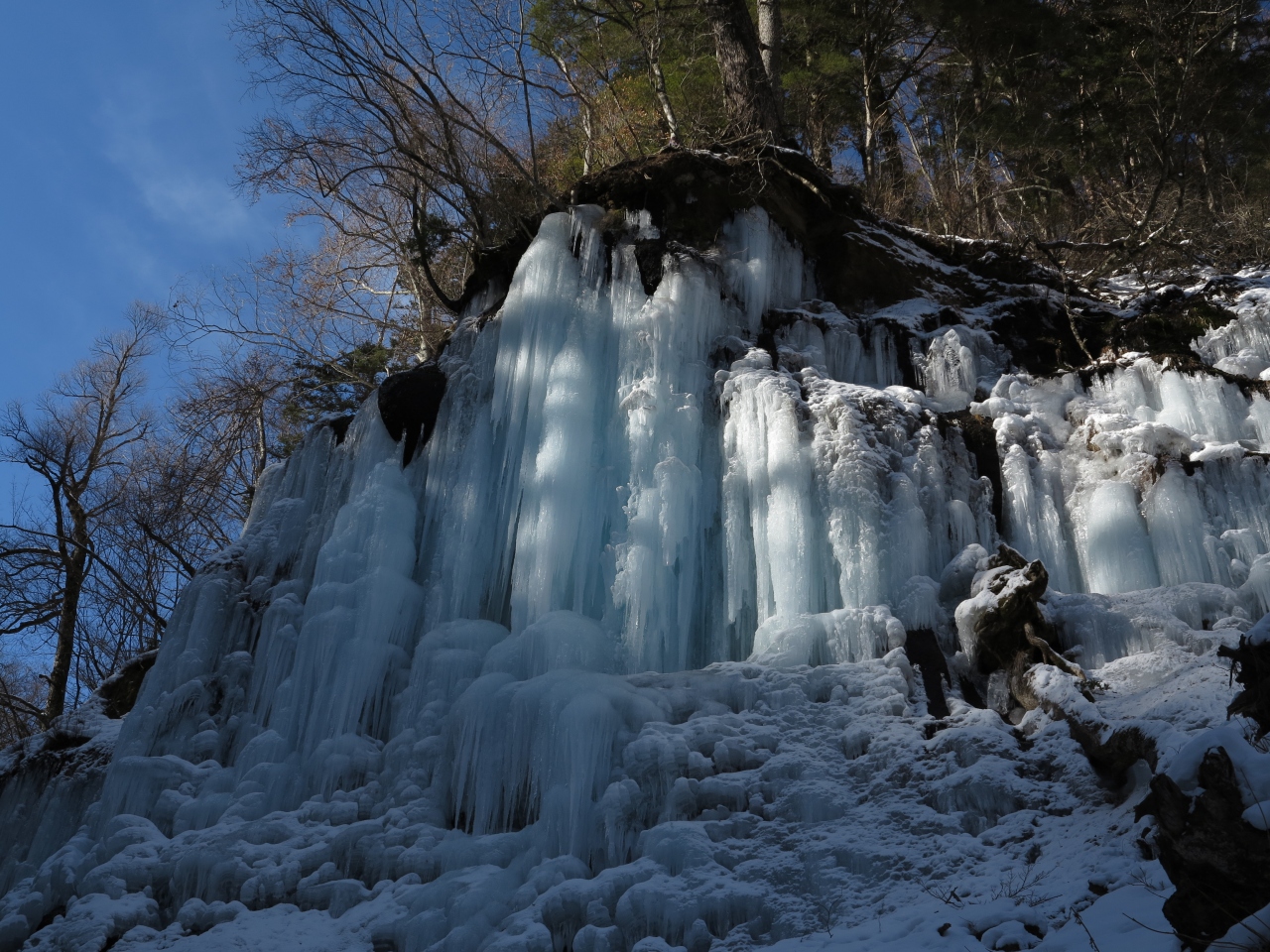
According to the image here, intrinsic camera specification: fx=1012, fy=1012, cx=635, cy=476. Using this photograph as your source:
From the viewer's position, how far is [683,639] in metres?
7.63

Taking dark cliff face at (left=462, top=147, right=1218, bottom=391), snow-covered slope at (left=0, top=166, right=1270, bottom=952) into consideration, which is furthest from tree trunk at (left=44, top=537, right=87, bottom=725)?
dark cliff face at (left=462, top=147, right=1218, bottom=391)

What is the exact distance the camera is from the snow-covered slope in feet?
17.7

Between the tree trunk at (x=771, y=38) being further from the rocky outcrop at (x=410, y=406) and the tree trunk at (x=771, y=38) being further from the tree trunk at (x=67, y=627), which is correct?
the tree trunk at (x=67, y=627)

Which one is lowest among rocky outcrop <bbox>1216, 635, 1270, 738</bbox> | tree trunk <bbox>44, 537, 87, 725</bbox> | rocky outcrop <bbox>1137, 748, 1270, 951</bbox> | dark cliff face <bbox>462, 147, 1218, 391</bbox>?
rocky outcrop <bbox>1137, 748, 1270, 951</bbox>

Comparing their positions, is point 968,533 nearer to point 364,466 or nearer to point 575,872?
point 575,872

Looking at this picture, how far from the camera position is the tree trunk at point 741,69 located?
11.2 metres

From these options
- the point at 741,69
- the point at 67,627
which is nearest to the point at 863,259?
the point at 741,69

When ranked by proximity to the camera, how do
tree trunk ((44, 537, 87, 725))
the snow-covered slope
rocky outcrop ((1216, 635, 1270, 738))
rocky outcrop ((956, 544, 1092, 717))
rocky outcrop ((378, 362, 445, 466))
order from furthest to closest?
1. tree trunk ((44, 537, 87, 725))
2. rocky outcrop ((378, 362, 445, 466))
3. rocky outcrop ((956, 544, 1092, 717))
4. the snow-covered slope
5. rocky outcrop ((1216, 635, 1270, 738))

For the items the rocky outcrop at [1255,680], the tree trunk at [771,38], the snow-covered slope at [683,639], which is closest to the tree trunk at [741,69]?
the tree trunk at [771,38]

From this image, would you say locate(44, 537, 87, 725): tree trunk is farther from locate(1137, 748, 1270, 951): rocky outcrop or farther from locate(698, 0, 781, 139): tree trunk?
locate(1137, 748, 1270, 951): rocky outcrop

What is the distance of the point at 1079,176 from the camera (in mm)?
15594

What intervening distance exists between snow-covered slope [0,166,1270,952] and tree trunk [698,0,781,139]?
1596 mm

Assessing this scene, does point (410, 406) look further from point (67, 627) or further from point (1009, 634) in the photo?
point (67, 627)

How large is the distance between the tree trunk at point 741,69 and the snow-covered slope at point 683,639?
1.60 metres
